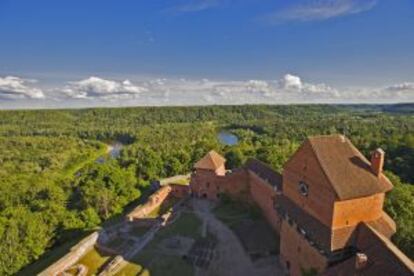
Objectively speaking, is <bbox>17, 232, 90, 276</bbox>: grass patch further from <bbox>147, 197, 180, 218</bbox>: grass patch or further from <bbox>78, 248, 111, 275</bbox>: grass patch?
<bbox>147, 197, 180, 218</bbox>: grass patch

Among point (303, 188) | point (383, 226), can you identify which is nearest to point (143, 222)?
point (303, 188)

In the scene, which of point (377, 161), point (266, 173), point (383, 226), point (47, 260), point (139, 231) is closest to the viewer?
point (383, 226)

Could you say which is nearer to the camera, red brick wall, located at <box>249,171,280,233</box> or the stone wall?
red brick wall, located at <box>249,171,280,233</box>

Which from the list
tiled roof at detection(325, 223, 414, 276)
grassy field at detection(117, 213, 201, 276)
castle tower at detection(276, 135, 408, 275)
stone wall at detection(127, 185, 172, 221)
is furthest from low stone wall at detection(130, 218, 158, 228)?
tiled roof at detection(325, 223, 414, 276)

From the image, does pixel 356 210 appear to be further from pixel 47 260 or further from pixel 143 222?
pixel 47 260

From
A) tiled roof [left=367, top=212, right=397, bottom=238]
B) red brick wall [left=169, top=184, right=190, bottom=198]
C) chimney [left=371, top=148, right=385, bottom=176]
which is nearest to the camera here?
tiled roof [left=367, top=212, right=397, bottom=238]

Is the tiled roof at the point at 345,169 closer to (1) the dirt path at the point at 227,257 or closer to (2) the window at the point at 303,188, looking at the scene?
(2) the window at the point at 303,188

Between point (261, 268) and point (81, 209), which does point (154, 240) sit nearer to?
point (261, 268)

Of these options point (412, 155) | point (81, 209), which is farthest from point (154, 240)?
point (412, 155)
